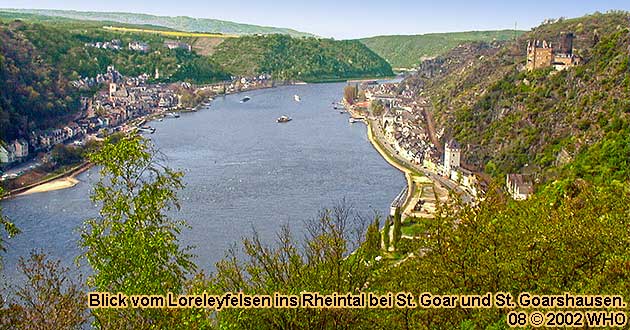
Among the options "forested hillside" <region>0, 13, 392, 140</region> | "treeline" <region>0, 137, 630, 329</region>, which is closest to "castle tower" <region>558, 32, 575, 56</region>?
"forested hillside" <region>0, 13, 392, 140</region>

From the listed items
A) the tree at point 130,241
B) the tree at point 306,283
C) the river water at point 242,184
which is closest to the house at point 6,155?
the river water at point 242,184

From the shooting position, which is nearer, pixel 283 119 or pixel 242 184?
pixel 242 184

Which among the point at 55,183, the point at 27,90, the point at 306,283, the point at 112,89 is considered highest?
the point at 306,283

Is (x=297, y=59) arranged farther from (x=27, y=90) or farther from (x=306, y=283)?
(x=306, y=283)

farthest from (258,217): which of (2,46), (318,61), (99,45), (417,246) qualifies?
(318,61)

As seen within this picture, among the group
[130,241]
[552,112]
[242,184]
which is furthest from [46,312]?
[552,112]

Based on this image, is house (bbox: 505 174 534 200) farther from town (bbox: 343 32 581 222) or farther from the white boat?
the white boat

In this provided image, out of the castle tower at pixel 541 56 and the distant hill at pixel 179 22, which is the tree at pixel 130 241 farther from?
the distant hill at pixel 179 22

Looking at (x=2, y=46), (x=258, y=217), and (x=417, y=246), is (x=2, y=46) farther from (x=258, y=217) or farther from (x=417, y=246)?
(x=417, y=246)
